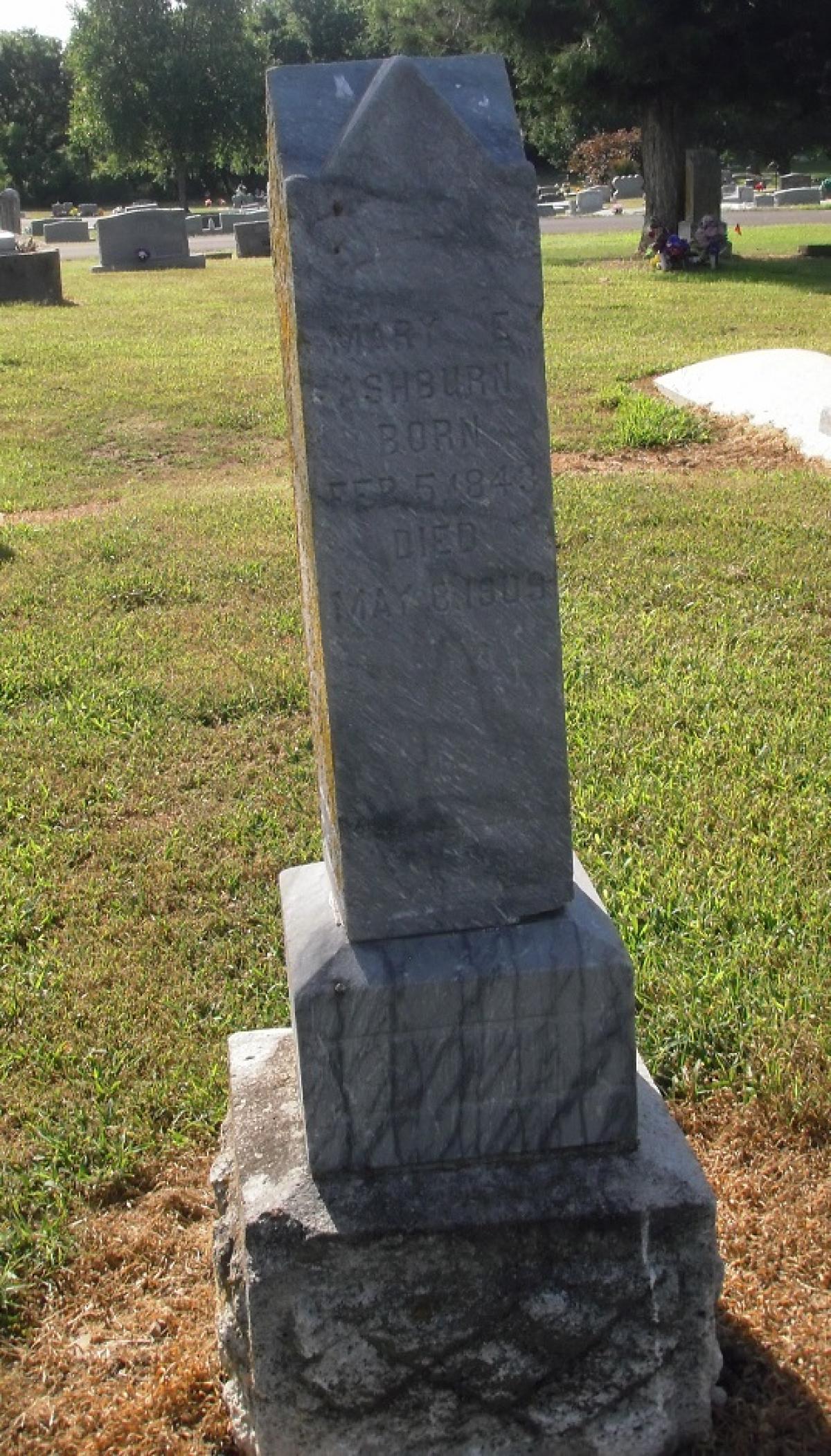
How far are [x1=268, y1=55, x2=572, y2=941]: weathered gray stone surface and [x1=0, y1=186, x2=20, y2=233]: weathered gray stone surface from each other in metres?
32.0

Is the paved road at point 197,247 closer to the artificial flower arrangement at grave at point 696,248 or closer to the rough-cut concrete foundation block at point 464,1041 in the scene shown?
the artificial flower arrangement at grave at point 696,248

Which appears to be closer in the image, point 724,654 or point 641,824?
point 641,824

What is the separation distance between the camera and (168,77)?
49438 mm

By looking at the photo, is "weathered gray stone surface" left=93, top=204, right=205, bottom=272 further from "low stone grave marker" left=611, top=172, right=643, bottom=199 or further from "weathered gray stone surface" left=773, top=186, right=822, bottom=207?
"low stone grave marker" left=611, top=172, right=643, bottom=199

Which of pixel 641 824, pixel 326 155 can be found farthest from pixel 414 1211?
pixel 641 824

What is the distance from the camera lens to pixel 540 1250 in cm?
213

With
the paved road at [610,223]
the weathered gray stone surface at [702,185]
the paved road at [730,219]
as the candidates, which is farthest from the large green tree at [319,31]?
the weathered gray stone surface at [702,185]

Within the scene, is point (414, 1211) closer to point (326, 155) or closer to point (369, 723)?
point (369, 723)

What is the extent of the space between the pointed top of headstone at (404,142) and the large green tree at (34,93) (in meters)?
61.4

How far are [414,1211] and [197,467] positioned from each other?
8.12 m

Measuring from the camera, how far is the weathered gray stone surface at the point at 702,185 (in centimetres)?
1961

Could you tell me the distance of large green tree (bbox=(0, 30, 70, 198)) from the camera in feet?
195

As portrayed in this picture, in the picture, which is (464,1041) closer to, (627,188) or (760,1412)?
(760,1412)

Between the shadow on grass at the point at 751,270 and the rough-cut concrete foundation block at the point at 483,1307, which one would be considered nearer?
the rough-cut concrete foundation block at the point at 483,1307
